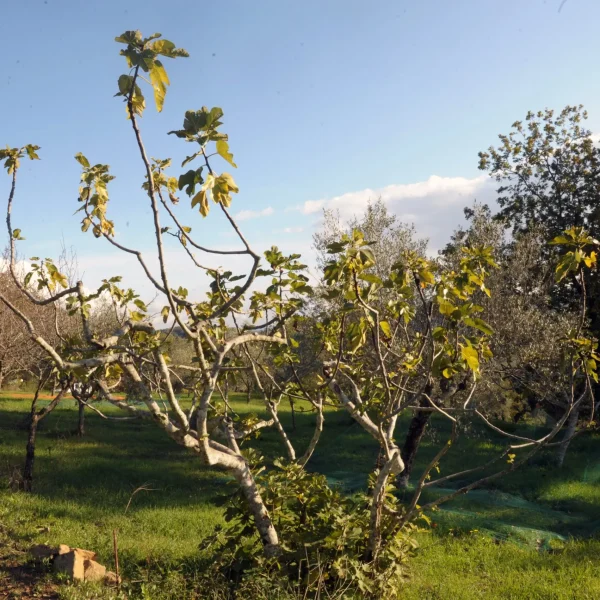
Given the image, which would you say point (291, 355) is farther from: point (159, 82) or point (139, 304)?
point (159, 82)

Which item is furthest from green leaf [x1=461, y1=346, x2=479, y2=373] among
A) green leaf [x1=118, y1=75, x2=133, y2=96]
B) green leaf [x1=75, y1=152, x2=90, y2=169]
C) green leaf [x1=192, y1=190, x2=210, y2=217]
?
green leaf [x1=75, y1=152, x2=90, y2=169]

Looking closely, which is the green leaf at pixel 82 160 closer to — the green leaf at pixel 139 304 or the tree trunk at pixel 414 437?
the green leaf at pixel 139 304

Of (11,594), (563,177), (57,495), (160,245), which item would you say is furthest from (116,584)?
(563,177)

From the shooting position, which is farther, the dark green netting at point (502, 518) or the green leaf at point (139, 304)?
the dark green netting at point (502, 518)

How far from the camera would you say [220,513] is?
11219 millimetres

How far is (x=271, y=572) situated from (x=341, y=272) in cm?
346

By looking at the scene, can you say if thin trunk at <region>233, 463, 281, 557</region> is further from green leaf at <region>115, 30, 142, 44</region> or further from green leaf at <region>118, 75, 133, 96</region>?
green leaf at <region>115, 30, 142, 44</region>

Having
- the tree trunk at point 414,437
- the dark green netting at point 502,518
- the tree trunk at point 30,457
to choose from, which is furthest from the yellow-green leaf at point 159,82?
the tree trunk at point 414,437

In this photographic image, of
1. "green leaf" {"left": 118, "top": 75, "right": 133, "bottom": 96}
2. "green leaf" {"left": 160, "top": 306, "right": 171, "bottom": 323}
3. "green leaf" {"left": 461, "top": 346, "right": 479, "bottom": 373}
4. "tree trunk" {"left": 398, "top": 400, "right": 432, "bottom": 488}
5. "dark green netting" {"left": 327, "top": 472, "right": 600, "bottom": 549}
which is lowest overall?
"dark green netting" {"left": 327, "top": 472, "right": 600, "bottom": 549}

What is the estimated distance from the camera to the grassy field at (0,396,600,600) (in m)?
7.83

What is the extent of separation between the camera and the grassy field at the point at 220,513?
25.7ft

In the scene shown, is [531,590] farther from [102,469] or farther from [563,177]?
[563,177]

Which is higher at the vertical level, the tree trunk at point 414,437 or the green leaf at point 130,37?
the green leaf at point 130,37

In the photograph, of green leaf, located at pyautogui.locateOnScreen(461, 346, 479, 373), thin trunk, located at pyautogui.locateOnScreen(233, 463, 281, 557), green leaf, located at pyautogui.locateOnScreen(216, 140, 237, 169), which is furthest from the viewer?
thin trunk, located at pyautogui.locateOnScreen(233, 463, 281, 557)
